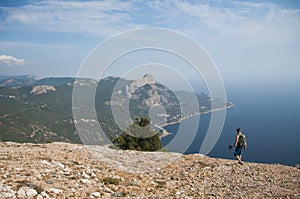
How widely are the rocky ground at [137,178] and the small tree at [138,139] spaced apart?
11170 millimetres

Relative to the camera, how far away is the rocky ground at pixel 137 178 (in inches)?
378

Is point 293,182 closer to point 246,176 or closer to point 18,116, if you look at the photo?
point 246,176

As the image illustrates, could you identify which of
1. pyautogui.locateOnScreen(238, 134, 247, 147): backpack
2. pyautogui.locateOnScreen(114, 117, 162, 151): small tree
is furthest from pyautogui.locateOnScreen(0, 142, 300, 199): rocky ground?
pyautogui.locateOnScreen(114, 117, 162, 151): small tree

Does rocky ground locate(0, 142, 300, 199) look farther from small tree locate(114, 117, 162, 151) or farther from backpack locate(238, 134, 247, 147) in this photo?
small tree locate(114, 117, 162, 151)

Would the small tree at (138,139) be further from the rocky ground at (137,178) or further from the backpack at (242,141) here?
the backpack at (242,141)

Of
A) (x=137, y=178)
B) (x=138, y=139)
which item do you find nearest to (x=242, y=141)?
(x=137, y=178)

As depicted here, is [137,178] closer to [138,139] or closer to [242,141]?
[242,141]

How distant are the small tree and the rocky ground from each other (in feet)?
36.6

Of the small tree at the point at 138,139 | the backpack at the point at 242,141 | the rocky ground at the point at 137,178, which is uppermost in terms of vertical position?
the backpack at the point at 242,141

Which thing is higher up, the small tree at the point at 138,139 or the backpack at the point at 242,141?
the backpack at the point at 242,141

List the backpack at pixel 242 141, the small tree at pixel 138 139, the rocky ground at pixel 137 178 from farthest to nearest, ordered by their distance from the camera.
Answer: the small tree at pixel 138 139
the backpack at pixel 242 141
the rocky ground at pixel 137 178

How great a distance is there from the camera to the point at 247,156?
132 meters

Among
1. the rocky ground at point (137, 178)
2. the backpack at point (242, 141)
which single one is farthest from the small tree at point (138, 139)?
the backpack at point (242, 141)

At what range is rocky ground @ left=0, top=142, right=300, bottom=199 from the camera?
9.60 metres
